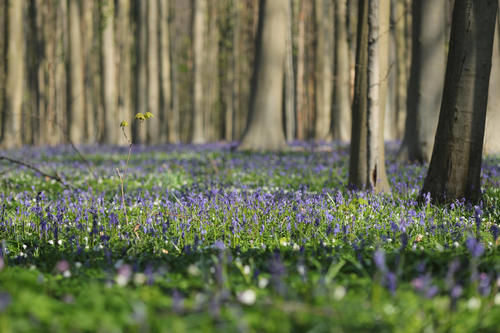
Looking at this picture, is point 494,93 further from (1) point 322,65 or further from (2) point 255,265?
(1) point 322,65

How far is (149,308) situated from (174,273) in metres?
0.78

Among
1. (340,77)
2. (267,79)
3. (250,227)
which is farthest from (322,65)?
(250,227)

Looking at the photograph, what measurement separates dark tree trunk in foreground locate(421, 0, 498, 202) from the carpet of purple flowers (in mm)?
325

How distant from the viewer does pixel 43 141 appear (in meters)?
28.4

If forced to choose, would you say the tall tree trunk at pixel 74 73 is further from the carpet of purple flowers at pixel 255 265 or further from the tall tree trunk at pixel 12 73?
the carpet of purple flowers at pixel 255 265

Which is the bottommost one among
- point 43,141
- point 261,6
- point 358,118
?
point 43,141

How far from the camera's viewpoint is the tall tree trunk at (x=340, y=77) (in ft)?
65.5

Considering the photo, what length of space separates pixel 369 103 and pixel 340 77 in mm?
13850

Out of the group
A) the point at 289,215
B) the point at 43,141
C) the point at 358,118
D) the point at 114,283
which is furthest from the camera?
the point at 43,141

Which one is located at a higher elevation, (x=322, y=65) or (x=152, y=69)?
(x=322, y=65)

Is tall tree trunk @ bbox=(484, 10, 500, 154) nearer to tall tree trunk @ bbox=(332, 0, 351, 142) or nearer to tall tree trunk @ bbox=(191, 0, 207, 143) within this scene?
tall tree trunk @ bbox=(332, 0, 351, 142)

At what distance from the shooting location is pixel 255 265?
3.32 metres

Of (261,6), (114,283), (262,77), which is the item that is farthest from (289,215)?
(261,6)

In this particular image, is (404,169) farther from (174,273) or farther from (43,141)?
(43,141)
